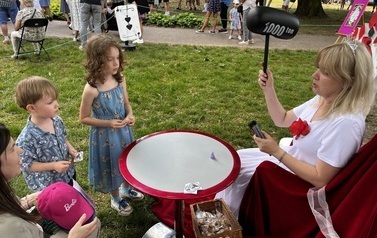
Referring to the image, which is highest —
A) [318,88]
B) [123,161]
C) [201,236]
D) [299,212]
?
[318,88]

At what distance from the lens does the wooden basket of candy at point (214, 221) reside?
217 centimetres

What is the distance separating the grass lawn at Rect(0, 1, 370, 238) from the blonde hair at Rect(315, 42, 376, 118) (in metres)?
1.76

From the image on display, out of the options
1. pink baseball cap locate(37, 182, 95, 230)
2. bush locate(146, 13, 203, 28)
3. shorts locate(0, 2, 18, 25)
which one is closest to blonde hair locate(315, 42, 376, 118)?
pink baseball cap locate(37, 182, 95, 230)

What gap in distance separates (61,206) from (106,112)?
3.27ft

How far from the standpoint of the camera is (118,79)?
2.63 m

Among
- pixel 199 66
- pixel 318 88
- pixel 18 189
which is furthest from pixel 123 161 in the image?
pixel 199 66

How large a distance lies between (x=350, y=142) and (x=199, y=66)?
4608 millimetres

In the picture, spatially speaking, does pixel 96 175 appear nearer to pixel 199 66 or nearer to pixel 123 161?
pixel 123 161

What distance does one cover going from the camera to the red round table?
1941 mm

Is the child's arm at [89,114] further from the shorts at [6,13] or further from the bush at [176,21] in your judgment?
the bush at [176,21]

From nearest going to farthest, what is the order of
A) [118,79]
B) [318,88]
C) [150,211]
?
[318,88] → [118,79] → [150,211]

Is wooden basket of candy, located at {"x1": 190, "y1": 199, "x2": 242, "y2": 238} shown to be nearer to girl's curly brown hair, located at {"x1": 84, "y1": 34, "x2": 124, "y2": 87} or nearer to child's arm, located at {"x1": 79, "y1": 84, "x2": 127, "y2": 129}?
child's arm, located at {"x1": 79, "y1": 84, "x2": 127, "y2": 129}

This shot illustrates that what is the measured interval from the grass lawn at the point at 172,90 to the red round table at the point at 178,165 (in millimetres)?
782

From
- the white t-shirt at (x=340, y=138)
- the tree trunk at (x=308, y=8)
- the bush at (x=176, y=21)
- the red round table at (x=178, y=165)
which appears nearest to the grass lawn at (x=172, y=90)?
the red round table at (x=178, y=165)
